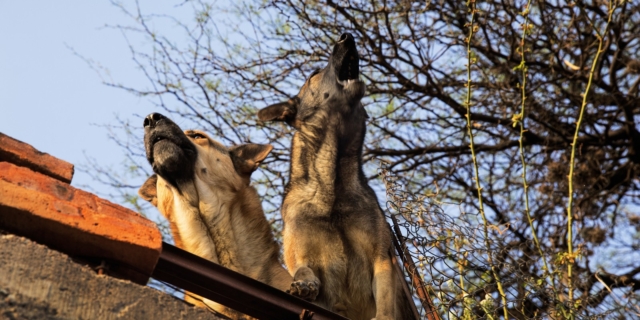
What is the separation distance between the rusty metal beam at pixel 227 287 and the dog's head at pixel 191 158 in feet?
8.19

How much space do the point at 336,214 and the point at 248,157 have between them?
40.3 inches

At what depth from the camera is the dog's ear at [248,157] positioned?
7.02 m

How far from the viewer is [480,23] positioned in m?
9.47

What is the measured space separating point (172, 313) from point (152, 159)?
312 centimetres

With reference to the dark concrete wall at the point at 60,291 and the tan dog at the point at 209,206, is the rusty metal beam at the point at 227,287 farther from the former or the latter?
the tan dog at the point at 209,206

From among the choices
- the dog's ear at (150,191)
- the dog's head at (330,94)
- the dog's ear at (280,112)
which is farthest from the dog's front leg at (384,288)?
the dog's ear at (150,191)

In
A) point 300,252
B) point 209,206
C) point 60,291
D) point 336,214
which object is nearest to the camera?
point 60,291

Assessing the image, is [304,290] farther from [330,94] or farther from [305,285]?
[330,94]

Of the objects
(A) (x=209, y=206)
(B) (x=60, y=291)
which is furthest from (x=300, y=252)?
(B) (x=60, y=291)

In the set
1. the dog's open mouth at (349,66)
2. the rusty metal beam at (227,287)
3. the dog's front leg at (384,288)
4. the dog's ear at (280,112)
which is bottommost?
the rusty metal beam at (227,287)

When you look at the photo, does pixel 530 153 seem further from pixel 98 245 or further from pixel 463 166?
pixel 98 245

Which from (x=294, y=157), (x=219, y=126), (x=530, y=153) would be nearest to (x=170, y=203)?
(x=294, y=157)

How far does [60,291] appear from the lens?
323 cm

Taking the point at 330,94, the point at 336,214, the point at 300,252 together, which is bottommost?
the point at 300,252
